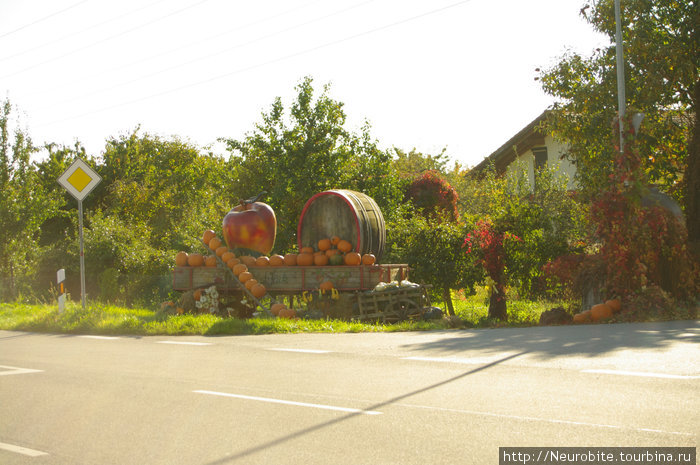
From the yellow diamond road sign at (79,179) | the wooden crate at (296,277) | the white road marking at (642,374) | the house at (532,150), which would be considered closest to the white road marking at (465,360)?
the white road marking at (642,374)

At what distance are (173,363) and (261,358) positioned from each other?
1056 millimetres

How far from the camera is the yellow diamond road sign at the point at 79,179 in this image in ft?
51.0

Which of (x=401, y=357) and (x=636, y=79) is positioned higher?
(x=636, y=79)

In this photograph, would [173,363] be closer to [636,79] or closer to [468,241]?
[468,241]

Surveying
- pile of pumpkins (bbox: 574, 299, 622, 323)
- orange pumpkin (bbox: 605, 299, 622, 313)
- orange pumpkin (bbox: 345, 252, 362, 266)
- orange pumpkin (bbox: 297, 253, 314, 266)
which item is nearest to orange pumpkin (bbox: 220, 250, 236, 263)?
orange pumpkin (bbox: 297, 253, 314, 266)

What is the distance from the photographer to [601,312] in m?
12.6

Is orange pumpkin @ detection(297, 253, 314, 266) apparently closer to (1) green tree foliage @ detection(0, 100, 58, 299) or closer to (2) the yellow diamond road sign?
(2) the yellow diamond road sign

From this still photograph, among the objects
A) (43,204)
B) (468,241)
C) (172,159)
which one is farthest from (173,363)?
(172,159)

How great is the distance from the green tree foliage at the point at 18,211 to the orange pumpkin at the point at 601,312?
19.5 metres

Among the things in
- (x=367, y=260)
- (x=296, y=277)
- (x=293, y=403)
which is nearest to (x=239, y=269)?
(x=296, y=277)

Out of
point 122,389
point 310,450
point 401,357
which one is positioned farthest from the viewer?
point 401,357

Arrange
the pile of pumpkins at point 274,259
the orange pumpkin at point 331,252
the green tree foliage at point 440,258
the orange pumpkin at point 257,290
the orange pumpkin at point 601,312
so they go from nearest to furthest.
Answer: the orange pumpkin at point 601,312, the orange pumpkin at point 257,290, the pile of pumpkins at point 274,259, the orange pumpkin at point 331,252, the green tree foliage at point 440,258

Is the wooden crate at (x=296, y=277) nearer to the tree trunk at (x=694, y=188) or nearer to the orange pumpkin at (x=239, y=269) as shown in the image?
the orange pumpkin at (x=239, y=269)

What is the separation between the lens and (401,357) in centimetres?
848
